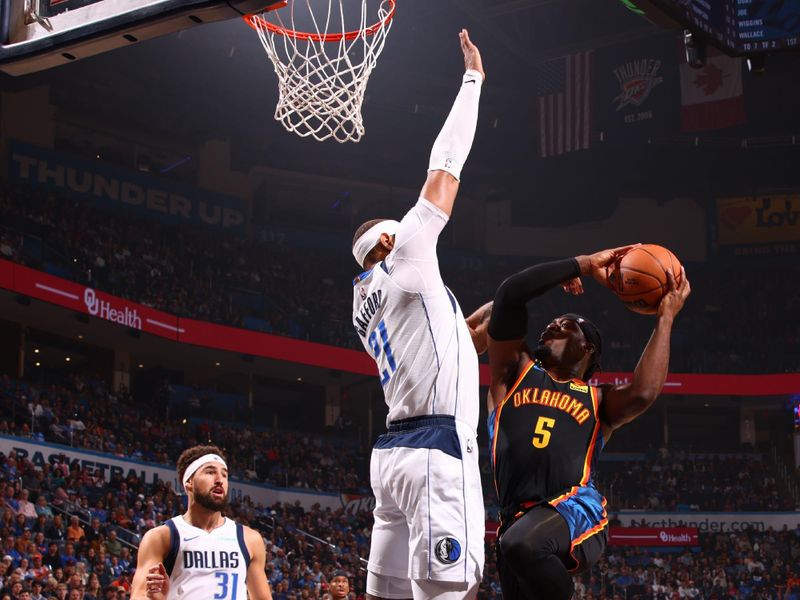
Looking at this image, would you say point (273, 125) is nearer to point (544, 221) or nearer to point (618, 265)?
point (544, 221)

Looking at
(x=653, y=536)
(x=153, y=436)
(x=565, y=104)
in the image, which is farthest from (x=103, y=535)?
(x=565, y=104)

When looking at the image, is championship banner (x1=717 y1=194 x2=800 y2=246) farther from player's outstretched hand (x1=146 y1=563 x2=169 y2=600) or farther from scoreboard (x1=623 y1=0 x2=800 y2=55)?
player's outstretched hand (x1=146 y1=563 x2=169 y2=600)

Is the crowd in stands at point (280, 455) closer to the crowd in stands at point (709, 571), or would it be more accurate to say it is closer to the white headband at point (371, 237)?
the crowd in stands at point (709, 571)

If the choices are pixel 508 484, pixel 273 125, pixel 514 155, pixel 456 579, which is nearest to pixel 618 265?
pixel 508 484

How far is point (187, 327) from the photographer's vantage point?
79.7 feet

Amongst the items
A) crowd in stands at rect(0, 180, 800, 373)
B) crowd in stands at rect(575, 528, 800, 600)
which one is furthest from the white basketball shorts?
crowd in stands at rect(575, 528, 800, 600)

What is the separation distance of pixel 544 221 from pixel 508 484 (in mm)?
29375

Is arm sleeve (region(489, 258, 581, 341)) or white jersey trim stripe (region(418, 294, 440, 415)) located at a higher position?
arm sleeve (region(489, 258, 581, 341))

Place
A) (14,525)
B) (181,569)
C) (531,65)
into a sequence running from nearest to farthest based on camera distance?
1. (181,569)
2. (14,525)
3. (531,65)

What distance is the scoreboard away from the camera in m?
7.94

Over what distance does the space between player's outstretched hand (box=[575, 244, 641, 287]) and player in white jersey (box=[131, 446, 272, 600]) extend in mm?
2475

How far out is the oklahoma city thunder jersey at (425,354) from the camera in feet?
12.6

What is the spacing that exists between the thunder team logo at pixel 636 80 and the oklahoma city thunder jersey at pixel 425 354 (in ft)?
78.5

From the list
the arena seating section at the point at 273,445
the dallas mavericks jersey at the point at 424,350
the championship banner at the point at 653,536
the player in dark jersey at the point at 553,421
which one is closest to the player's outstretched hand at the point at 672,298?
the player in dark jersey at the point at 553,421
